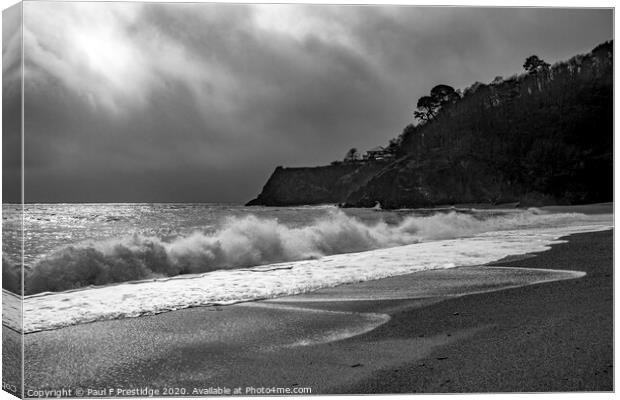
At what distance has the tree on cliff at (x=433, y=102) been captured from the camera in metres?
3.83

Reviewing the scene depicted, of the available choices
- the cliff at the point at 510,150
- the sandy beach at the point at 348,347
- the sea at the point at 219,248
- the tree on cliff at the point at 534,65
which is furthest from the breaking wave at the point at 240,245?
the tree on cliff at the point at 534,65

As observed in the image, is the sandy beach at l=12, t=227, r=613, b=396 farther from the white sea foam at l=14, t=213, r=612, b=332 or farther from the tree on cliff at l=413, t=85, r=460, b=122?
the tree on cliff at l=413, t=85, r=460, b=122

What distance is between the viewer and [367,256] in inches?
166

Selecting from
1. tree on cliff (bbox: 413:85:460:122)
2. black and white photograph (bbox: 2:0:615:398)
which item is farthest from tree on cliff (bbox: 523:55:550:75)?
tree on cliff (bbox: 413:85:460:122)

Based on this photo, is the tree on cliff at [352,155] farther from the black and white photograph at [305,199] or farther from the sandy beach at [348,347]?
the sandy beach at [348,347]

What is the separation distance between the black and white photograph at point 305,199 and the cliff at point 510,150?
0.05ft

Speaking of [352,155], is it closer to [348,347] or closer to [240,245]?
[240,245]

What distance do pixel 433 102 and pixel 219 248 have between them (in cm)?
183

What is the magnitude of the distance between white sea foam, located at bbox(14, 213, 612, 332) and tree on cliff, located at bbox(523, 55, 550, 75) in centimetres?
104

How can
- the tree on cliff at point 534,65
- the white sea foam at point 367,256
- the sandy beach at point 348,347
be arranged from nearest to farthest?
the sandy beach at point 348,347, the white sea foam at point 367,256, the tree on cliff at point 534,65

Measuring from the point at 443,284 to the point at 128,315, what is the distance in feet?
7.05

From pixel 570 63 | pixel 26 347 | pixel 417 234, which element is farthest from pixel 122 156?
pixel 570 63

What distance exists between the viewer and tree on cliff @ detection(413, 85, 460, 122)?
151 inches

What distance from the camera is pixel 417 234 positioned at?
4133 mm
